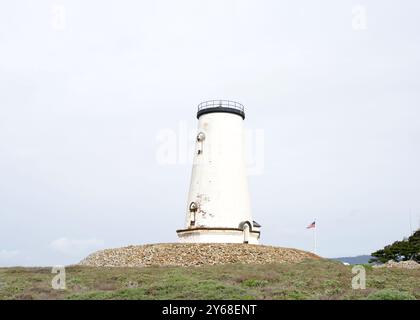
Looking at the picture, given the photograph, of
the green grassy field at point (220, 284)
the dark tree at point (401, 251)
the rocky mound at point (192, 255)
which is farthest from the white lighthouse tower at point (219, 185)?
the dark tree at point (401, 251)

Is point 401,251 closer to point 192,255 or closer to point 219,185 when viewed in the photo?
point 219,185

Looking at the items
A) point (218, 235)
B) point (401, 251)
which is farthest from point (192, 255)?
point (401, 251)

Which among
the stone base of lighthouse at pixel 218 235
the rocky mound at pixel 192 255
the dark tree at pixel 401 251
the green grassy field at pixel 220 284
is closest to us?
the green grassy field at pixel 220 284

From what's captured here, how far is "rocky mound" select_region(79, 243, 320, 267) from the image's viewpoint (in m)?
27.3

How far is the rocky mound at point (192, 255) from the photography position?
2728cm

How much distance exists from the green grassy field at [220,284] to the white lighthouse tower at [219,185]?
332 inches

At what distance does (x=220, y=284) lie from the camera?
17.6 metres

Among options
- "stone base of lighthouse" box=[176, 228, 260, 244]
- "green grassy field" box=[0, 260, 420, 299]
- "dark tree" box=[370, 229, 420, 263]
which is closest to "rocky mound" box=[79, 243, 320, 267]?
"stone base of lighthouse" box=[176, 228, 260, 244]

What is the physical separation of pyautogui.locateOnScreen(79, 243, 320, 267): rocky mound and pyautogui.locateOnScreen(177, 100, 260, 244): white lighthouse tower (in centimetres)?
329

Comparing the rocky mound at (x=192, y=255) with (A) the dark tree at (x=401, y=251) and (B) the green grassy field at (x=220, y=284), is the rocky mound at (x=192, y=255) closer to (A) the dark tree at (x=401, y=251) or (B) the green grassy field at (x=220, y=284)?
(B) the green grassy field at (x=220, y=284)

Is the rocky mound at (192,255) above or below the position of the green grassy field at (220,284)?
above

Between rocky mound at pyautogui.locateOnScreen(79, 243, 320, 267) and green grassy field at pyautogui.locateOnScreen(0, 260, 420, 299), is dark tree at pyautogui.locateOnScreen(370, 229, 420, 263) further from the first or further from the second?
green grassy field at pyautogui.locateOnScreen(0, 260, 420, 299)
